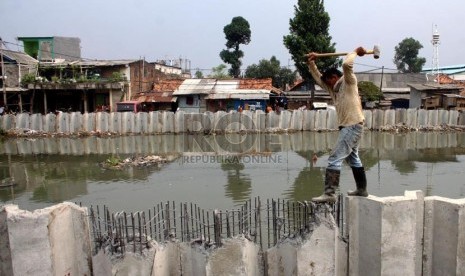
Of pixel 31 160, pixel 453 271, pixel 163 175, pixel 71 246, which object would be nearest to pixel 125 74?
pixel 31 160

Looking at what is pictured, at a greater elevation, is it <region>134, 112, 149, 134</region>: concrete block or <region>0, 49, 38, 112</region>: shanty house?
<region>0, 49, 38, 112</region>: shanty house

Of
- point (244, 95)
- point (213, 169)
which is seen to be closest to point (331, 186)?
point (213, 169)

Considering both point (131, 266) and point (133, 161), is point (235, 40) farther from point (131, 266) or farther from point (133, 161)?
point (131, 266)

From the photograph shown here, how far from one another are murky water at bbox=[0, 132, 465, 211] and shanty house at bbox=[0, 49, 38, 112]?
8257 mm

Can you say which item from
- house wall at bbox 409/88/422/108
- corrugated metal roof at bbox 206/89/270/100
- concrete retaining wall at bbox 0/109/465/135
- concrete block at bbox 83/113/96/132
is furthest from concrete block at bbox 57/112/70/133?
house wall at bbox 409/88/422/108

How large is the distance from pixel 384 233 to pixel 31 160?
14.9 m

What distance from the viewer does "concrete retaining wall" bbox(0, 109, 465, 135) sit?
22.1 m

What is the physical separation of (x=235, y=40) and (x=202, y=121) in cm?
2571

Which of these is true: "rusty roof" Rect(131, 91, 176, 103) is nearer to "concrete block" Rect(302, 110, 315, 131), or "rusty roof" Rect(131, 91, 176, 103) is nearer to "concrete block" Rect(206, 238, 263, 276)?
"concrete block" Rect(302, 110, 315, 131)

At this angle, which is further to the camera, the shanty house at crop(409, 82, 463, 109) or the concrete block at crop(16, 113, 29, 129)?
the shanty house at crop(409, 82, 463, 109)

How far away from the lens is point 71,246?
201 inches

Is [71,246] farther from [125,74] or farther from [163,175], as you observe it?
[125,74]

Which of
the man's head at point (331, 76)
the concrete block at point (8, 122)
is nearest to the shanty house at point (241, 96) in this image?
the concrete block at point (8, 122)

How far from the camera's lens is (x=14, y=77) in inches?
1098
